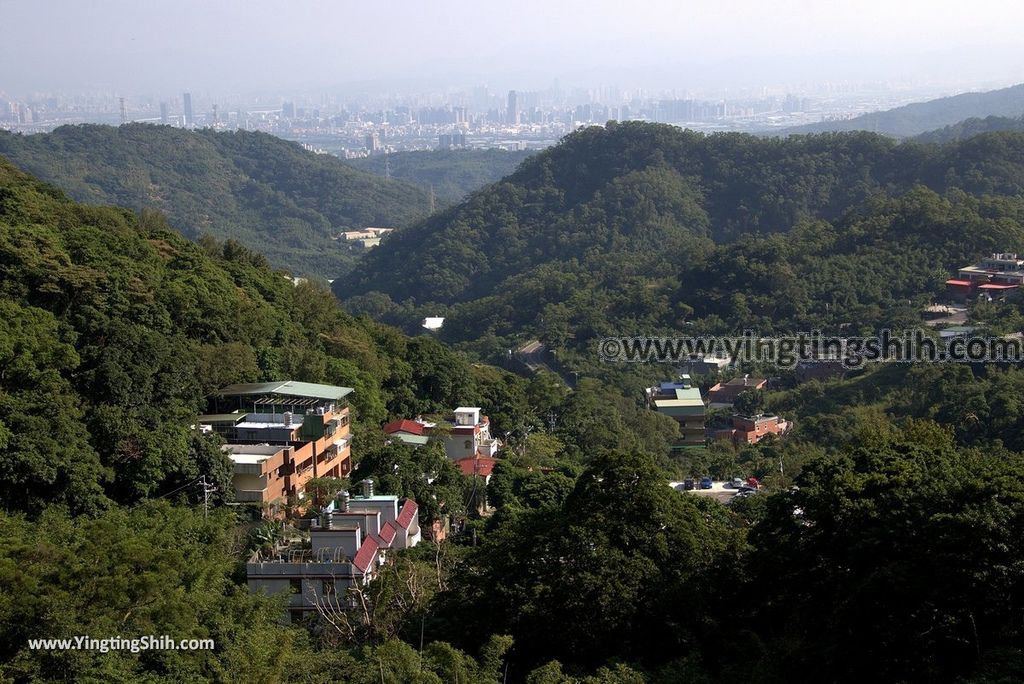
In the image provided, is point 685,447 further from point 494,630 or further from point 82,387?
point 494,630

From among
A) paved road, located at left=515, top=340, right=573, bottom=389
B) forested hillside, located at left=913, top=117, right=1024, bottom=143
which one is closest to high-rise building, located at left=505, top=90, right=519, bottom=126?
forested hillside, located at left=913, top=117, right=1024, bottom=143

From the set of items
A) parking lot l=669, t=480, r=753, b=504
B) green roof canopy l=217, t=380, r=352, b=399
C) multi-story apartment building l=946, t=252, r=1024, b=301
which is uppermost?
green roof canopy l=217, t=380, r=352, b=399

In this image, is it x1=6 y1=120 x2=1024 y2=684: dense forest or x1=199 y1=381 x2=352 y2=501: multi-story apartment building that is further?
x1=199 y1=381 x2=352 y2=501: multi-story apartment building

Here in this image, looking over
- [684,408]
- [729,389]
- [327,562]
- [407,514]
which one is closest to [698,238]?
[729,389]

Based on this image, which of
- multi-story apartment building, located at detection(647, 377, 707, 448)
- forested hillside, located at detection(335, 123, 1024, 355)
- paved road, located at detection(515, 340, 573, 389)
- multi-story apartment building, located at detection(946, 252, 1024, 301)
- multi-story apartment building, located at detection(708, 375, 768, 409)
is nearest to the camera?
multi-story apartment building, located at detection(647, 377, 707, 448)

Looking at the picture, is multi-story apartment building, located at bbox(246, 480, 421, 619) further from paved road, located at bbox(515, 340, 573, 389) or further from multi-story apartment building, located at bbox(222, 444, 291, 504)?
paved road, located at bbox(515, 340, 573, 389)

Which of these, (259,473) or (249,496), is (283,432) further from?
(249,496)

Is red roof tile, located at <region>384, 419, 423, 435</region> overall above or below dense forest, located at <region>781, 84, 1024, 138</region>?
below
